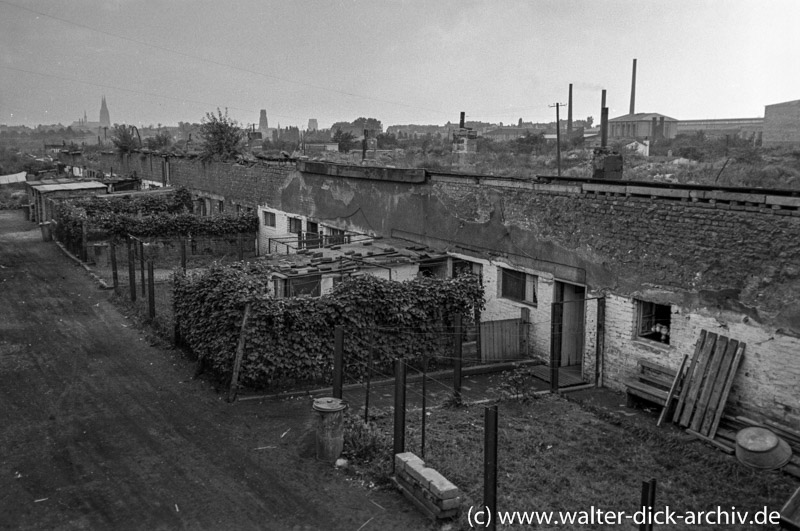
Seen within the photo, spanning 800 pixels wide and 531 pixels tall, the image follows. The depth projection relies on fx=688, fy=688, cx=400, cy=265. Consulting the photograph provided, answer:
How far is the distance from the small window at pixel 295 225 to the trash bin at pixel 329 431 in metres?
17.3

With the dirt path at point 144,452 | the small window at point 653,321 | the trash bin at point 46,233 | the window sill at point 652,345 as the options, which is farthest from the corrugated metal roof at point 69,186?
the window sill at point 652,345

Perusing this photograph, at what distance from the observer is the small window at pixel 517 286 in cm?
1723

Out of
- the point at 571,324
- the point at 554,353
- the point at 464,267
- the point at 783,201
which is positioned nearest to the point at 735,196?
the point at 783,201

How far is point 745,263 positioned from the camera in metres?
12.4

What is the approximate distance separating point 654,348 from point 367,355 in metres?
6.05

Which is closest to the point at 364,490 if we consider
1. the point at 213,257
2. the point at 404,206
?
the point at 404,206

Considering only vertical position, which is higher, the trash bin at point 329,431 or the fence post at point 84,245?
the fence post at point 84,245

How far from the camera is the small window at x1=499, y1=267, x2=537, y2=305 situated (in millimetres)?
17234

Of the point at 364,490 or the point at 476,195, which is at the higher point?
the point at 476,195

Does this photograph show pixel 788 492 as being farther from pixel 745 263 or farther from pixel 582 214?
pixel 582 214

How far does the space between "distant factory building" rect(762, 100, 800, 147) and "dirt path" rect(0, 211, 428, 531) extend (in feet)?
113

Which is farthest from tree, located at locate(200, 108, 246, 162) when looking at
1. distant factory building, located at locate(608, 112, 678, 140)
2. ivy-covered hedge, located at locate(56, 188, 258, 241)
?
distant factory building, located at locate(608, 112, 678, 140)

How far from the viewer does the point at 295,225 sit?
28625 mm

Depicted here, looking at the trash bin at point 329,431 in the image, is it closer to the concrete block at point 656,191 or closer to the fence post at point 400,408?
the fence post at point 400,408
